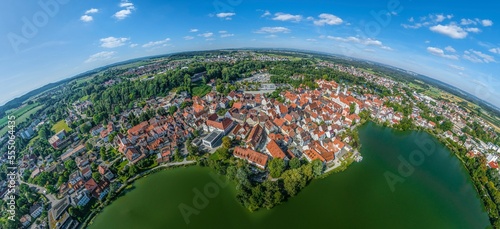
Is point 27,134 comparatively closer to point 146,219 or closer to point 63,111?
point 63,111

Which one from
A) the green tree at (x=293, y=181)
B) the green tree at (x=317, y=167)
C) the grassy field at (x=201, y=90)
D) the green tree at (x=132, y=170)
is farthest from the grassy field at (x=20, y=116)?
the green tree at (x=317, y=167)

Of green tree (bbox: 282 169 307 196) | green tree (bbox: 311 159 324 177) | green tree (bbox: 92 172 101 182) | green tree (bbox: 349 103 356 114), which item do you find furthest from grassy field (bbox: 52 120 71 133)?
green tree (bbox: 349 103 356 114)

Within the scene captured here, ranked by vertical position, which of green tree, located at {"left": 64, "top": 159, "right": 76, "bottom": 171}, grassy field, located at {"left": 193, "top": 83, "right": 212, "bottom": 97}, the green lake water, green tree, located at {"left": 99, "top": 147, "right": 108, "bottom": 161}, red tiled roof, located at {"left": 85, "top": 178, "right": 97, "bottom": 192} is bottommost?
the green lake water

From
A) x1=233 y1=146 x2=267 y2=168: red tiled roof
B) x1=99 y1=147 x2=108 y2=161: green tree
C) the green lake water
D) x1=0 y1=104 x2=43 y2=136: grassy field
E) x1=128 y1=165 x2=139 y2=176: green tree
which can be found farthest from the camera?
x1=0 y1=104 x2=43 y2=136: grassy field

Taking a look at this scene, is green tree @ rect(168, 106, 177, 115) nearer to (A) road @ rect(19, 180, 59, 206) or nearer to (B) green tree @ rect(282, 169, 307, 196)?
(A) road @ rect(19, 180, 59, 206)

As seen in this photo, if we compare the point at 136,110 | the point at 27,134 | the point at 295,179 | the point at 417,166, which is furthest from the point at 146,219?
the point at 27,134

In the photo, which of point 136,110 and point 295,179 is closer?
point 295,179

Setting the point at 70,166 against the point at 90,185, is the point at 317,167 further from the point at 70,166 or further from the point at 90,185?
the point at 70,166
